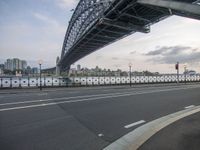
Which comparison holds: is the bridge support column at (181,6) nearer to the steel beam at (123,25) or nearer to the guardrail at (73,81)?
the steel beam at (123,25)

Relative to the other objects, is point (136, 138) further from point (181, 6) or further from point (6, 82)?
point (6, 82)

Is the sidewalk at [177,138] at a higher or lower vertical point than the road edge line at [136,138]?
higher

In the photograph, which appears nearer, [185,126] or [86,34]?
[185,126]

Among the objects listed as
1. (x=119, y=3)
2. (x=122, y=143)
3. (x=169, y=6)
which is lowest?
(x=122, y=143)

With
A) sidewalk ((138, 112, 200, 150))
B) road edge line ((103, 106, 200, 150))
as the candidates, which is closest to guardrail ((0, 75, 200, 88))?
road edge line ((103, 106, 200, 150))

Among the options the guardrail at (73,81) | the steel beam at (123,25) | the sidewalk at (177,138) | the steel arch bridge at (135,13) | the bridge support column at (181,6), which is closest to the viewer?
the sidewalk at (177,138)

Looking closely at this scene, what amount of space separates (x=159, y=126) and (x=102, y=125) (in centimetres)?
186

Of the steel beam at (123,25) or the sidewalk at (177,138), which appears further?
the steel beam at (123,25)

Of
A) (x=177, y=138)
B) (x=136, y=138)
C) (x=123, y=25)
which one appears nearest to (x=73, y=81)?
(x=123, y=25)

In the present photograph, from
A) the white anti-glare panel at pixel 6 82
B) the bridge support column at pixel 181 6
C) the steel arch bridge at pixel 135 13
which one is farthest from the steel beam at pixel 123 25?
the white anti-glare panel at pixel 6 82

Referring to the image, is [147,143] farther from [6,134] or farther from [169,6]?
[169,6]

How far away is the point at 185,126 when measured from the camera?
7.45 meters

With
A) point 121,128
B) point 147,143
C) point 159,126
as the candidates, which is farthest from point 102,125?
point 147,143

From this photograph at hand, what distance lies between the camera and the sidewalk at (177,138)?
5.38 metres
